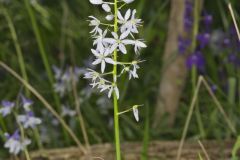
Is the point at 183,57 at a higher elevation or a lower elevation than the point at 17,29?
lower

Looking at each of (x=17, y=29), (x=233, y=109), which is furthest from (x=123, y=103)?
(x=17, y=29)

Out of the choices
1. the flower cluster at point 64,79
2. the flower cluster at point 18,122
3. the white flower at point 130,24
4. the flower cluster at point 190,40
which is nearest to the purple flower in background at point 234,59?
the flower cluster at point 190,40

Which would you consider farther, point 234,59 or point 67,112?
point 67,112

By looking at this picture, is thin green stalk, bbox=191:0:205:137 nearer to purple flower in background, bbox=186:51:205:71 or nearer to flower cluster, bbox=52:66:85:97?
purple flower in background, bbox=186:51:205:71

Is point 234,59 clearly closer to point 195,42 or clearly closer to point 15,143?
point 195,42

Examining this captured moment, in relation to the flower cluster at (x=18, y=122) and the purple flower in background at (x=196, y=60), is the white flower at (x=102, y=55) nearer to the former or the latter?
the flower cluster at (x=18, y=122)

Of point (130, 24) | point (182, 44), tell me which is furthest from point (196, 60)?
point (130, 24)

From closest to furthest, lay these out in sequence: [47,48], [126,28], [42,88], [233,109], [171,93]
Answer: [126,28]
[233,109]
[171,93]
[42,88]
[47,48]

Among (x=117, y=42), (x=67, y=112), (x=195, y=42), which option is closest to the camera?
(x=117, y=42)

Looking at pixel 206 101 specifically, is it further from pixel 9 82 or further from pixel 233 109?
pixel 9 82
